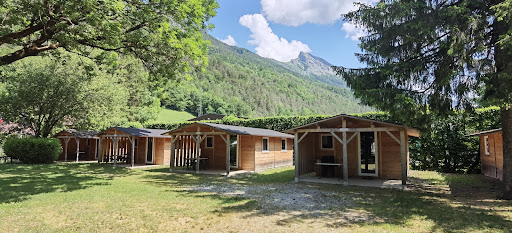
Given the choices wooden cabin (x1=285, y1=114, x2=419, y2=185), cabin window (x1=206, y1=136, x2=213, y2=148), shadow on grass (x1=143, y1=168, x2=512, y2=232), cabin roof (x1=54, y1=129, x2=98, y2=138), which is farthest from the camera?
cabin roof (x1=54, y1=129, x2=98, y2=138)

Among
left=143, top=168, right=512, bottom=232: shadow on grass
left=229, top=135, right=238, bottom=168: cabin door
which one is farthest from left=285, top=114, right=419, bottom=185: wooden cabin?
left=229, top=135, right=238, bottom=168: cabin door

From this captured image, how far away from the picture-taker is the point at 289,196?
8.32 m

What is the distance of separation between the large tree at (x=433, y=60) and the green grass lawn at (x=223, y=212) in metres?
2.35

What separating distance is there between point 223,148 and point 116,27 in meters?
9.46

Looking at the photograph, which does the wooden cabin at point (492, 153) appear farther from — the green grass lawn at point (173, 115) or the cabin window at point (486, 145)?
the green grass lawn at point (173, 115)

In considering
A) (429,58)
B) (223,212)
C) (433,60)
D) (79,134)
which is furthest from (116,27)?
(79,134)

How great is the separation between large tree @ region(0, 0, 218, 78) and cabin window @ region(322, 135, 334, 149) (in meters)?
7.04

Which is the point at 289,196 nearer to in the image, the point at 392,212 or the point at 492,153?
the point at 392,212

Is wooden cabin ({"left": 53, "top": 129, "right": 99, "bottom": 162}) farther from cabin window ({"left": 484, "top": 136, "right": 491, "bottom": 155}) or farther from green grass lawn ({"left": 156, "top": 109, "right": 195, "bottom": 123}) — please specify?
green grass lawn ({"left": 156, "top": 109, "right": 195, "bottom": 123})

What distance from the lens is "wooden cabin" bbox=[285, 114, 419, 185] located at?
443 inches

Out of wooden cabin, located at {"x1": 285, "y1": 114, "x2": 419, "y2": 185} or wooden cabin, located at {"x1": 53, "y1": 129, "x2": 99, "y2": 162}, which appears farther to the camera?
wooden cabin, located at {"x1": 53, "y1": 129, "x2": 99, "y2": 162}

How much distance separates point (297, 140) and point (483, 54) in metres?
6.81

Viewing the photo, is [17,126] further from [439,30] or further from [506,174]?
[506,174]

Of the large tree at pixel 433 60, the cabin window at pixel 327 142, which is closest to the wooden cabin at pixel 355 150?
the cabin window at pixel 327 142
